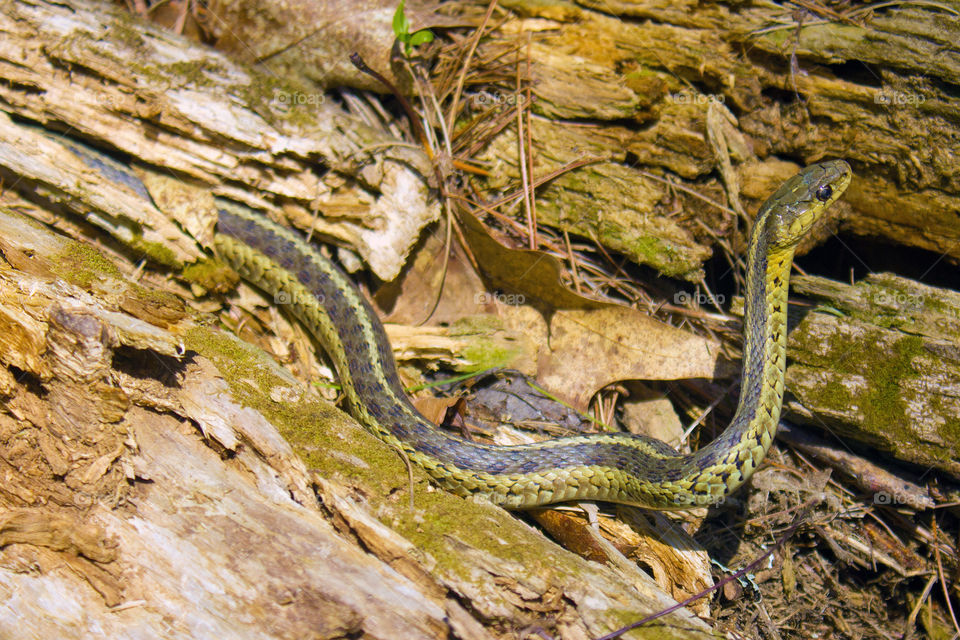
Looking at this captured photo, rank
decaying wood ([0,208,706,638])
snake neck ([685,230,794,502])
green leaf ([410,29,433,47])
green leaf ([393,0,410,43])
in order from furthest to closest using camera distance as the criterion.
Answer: green leaf ([410,29,433,47]) → green leaf ([393,0,410,43]) → snake neck ([685,230,794,502]) → decaying wood ([0,208,706,638])

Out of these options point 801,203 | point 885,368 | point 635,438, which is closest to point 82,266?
point 635,438

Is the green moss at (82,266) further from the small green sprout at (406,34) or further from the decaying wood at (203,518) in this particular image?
the small green sprout at (406,34)

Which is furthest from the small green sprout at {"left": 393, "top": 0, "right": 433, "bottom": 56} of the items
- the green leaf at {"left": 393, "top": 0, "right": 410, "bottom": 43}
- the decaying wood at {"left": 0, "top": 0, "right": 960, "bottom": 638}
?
→ the decaying wood at {"left": 0, "top": 0, "right": 960, "bottom": 638}

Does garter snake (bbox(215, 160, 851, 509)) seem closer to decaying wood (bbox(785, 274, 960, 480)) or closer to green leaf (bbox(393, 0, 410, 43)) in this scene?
decaying wood (bbox(785, 274, 960, 480))

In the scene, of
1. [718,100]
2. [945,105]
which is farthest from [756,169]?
[945,105]

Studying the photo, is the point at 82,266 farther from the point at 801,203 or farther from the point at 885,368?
the point at 885,368

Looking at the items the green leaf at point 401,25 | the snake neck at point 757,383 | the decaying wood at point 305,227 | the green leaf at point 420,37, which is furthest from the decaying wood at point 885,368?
the green leaf at point 401,25

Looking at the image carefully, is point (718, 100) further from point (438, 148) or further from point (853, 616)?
point (853, 616)
